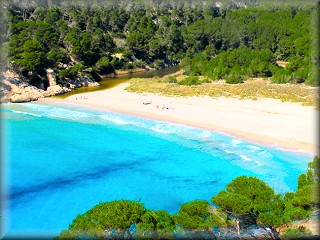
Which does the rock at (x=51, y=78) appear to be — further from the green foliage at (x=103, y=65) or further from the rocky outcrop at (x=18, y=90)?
the green foliage at (x=103, y=65)

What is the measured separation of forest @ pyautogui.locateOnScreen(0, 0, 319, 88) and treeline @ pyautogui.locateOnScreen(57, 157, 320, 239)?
33862mm

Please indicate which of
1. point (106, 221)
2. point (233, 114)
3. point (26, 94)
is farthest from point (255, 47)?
point (106, 221)

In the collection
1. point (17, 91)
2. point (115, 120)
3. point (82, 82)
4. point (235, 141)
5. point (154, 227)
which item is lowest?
point (235, 141)

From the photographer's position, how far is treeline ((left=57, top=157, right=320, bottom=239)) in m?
8.25

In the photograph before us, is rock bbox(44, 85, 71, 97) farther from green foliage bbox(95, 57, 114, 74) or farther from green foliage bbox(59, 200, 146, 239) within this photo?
green foliage bbox(59, 200, 146, 239)

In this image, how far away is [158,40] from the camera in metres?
66.7

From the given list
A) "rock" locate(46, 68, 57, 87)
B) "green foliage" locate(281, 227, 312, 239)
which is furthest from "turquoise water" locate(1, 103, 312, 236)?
"rock" locate(46, 68, 57, 87)

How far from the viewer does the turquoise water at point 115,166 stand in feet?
52.7

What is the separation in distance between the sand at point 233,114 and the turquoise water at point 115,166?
4.90ft

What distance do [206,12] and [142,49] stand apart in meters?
28.9

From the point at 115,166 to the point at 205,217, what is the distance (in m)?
11.7

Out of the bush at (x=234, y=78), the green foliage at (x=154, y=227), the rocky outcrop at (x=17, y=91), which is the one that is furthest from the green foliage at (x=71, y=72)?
the green foliage at (x=154, y=227)

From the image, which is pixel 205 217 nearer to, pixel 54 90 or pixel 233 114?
pixel 233 114

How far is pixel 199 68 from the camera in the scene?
5194cm
